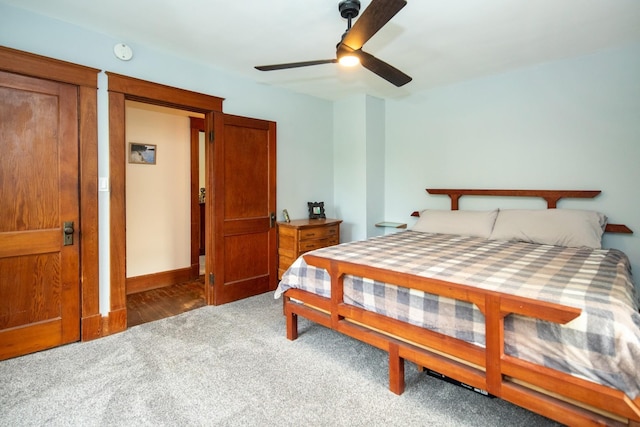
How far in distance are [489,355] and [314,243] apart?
2447mm

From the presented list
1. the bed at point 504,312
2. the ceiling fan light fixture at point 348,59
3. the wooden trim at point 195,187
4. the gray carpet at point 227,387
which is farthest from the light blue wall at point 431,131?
the ceiling fan light fixture at point 348,59

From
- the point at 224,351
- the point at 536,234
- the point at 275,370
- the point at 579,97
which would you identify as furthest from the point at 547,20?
the point at 224,351

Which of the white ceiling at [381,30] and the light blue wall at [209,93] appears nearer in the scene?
the white ceiling at [381,30]

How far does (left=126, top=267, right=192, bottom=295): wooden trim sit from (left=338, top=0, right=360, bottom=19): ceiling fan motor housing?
3.60m

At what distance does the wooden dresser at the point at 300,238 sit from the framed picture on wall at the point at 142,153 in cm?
183

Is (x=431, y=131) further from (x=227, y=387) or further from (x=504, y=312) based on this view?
(x=227, y=387)

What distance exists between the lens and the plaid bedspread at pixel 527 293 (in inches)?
51.7

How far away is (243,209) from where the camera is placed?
3609mm

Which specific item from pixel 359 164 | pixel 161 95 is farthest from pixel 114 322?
pixel 359 164

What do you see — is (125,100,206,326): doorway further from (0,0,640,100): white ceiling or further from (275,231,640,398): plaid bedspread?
(275,231,640,398): plaid bedspread

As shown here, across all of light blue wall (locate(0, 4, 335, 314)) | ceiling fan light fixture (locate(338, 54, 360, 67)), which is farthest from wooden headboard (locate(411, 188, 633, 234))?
ceiling fan light fixture (locate(338, 54, 360, 67))

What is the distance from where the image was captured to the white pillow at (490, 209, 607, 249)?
2.81m

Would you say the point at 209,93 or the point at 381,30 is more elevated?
the point at 381,30

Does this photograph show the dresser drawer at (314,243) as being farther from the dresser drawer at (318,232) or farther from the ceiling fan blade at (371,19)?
the ceiling fan blade at (371,19)
